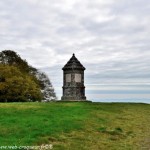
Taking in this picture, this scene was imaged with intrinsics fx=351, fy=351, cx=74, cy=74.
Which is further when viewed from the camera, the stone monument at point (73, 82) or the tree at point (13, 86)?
the tree at point (13, 86)

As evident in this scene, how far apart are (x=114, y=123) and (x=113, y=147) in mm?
9220

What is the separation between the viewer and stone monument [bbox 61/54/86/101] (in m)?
61.6

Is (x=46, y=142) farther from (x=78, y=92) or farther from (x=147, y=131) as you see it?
(x=78, y=92)

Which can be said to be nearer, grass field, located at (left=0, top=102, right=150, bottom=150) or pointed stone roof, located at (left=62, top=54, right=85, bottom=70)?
grass field, located at (left=0, top=102, right=150, bottom=150)

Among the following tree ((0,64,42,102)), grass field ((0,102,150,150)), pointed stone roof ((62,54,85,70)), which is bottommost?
grass field ((0,102,150,150))

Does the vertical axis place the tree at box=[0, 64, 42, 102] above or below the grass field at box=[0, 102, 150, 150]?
above

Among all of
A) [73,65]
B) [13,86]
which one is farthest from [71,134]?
[13,86]

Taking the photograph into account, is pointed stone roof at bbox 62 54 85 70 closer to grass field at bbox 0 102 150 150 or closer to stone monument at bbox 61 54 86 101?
stone monument at bbox 61 54 86 101

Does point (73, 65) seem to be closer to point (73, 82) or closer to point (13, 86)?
point (73, 82)

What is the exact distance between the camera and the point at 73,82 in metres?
61.9

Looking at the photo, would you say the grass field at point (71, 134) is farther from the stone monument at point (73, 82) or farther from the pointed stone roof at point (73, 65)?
the pointed stone roof at point (73, 65)

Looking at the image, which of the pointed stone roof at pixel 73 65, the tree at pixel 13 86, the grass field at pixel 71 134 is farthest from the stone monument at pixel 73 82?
the grass field at pixel 71 134

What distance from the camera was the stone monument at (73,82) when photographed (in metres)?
61.6

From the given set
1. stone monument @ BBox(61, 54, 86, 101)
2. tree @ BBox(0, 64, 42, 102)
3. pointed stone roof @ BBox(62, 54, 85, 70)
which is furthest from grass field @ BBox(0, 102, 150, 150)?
tree @ BBox(0, 64, 42, 102)
